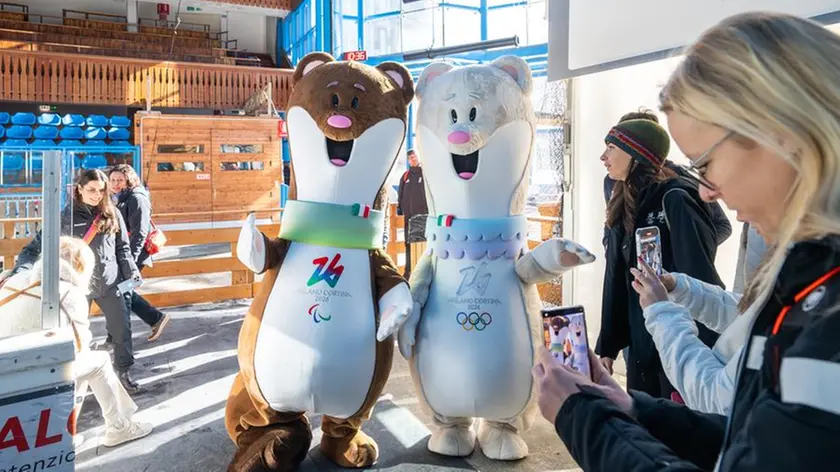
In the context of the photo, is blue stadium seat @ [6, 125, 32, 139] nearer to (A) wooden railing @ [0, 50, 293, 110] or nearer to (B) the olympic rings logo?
(A) wooden railing @ [0, 50, 293, 110]

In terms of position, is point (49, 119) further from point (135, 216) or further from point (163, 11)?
point (135, 216)

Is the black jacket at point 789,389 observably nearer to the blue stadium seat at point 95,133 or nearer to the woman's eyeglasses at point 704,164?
the woman's eyeglasses at point 704,164

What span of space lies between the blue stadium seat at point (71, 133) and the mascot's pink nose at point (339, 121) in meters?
15.8

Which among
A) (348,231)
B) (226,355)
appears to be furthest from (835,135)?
(226,355)

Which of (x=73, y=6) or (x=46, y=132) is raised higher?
(x=73, y=6)

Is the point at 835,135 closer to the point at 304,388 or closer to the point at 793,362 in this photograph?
the point at 793,362

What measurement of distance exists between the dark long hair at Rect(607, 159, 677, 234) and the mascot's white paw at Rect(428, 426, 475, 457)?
4.36 feet

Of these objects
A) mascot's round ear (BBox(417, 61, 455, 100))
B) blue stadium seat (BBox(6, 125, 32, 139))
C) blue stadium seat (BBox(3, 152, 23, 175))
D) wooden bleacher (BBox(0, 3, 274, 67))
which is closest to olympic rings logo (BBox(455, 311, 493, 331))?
mascot's round ear (BBox(417, 61, 455, 100))

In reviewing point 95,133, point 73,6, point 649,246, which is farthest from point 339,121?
point 73,6

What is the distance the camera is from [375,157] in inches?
116

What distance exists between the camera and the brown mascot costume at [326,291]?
2.71 metres

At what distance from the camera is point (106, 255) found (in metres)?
4.06

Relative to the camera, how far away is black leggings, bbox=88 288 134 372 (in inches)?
159

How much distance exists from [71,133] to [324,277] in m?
16.0
